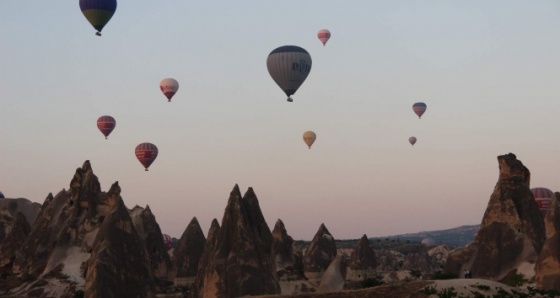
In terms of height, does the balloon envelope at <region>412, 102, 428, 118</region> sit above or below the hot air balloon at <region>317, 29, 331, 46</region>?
below

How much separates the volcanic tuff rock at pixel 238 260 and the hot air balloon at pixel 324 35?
193 feet

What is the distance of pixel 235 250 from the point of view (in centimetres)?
6619

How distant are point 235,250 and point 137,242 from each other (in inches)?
347

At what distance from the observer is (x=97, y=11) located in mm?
90438

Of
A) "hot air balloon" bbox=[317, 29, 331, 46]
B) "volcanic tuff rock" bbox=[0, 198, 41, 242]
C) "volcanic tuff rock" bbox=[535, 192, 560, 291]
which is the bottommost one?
"volcanic tuff rock" bbox=[535, 192, 560, 291]

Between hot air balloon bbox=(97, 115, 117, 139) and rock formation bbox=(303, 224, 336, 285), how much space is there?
99.9 feet

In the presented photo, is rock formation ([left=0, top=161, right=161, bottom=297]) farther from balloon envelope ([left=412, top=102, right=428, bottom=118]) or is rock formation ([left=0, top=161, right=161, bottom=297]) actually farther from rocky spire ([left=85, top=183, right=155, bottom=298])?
balloon envelope ([left=412, top=102, right=428, bottom=118])

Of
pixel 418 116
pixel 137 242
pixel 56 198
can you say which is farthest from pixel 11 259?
pixel 418 116

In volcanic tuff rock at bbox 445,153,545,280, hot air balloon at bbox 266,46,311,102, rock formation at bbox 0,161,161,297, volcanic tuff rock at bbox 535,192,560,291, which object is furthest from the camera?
hot air balloon at bbox 266,46,311,102

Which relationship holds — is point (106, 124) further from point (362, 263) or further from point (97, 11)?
point (362, 263)

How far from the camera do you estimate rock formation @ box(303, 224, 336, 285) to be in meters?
112

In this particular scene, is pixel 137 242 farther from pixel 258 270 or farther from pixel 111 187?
pixel 111 187

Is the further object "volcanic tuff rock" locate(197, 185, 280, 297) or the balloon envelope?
the balloon envelope

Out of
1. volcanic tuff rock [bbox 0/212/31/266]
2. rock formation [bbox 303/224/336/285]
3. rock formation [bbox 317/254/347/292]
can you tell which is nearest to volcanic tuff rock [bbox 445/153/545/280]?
rock formation [bbox 317/254/347/292]
